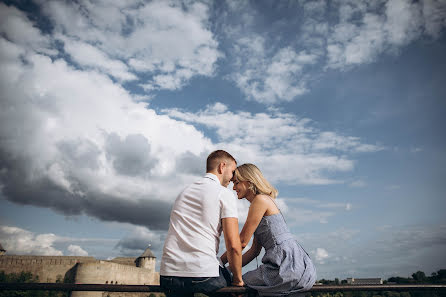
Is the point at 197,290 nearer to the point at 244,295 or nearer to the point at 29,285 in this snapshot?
the point at 244,295

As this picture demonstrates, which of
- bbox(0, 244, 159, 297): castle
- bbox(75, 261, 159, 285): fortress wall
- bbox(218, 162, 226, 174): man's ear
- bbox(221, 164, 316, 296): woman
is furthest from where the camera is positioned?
bbox(0, 244, 159, 297): castle

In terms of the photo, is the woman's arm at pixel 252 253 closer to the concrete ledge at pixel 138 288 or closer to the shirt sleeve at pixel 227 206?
the concrete ledge at pixel 138 288

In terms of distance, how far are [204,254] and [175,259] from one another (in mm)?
209

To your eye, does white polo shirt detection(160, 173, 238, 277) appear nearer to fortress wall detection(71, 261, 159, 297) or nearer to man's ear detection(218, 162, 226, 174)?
man's ear detection(218, 162, 226, 174)

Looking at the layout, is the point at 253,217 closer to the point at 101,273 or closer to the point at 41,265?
the point at 101,273

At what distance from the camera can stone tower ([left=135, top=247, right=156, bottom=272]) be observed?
54.0 metres

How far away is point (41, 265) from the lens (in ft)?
135

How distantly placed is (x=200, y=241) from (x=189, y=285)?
0.30 m

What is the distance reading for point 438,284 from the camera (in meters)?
2.59

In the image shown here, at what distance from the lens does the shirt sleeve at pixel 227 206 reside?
227 centimetres

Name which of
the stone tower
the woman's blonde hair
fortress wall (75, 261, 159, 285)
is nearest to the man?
the woman's blonde hair

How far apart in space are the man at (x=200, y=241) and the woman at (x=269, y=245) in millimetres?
228

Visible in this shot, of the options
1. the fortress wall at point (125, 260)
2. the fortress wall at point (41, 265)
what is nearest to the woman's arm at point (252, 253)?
the fortress wall at point (41, 265)

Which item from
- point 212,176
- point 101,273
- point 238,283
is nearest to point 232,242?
point 238,283
